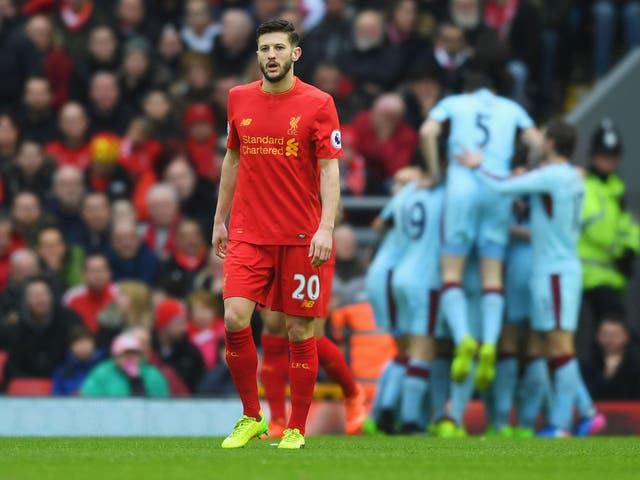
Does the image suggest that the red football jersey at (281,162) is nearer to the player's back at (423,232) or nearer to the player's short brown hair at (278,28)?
the player's short brown hair at (278,28)

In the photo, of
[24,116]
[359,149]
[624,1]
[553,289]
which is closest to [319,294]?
[553,289]

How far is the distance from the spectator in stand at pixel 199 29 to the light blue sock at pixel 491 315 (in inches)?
263

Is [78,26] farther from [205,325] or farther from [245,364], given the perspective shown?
[245,364]

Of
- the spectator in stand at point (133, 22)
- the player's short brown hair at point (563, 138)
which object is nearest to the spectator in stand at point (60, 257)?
the spectator in stand at point (133, 22)

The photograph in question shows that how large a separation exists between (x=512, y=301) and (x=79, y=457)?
5.51 meters

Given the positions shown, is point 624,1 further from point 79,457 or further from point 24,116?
point 79,457

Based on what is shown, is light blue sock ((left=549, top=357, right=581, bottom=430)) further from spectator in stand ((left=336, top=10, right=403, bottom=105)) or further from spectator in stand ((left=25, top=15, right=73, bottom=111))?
spectator in stand ((left=25, top=15, right=73, bottom=111))

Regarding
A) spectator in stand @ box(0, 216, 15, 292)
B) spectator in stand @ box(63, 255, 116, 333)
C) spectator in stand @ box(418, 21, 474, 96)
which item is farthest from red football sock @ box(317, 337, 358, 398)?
spectator in stand @ box(418, 21, 474, 96)

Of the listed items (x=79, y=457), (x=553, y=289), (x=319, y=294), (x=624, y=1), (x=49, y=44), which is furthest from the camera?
(x=624, y=1)

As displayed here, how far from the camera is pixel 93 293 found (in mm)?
15906

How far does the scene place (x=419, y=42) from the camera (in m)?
18.1

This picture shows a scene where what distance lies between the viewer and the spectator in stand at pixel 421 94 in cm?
1714

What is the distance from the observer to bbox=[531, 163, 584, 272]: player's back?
1325 cm

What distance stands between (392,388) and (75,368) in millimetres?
2954
